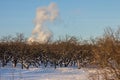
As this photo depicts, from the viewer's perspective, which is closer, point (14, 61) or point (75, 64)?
point (14, 61)

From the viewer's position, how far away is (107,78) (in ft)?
41.4

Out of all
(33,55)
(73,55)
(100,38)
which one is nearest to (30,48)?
(33,55)

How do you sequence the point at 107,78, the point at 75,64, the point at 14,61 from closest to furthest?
the point at 107,78, the point at 14,61, the point at 75,64

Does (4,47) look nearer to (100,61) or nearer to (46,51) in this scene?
(46,51)

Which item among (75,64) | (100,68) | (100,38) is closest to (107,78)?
(100,68)

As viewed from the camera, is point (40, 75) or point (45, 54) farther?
point (45, 54)

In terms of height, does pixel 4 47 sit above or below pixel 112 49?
above

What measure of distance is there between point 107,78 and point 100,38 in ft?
5.10

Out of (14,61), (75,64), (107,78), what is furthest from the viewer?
(75,64)

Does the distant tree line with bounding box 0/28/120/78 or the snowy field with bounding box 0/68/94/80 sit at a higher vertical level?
the distant tree line with bounding box 0/28/120/78

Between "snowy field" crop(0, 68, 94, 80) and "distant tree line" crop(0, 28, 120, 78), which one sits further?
"distant tree line" crop(0, 28, 120, 78)

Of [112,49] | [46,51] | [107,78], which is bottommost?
[107,78]

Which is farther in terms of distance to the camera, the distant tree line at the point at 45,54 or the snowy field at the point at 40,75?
the distant tree line at the point at 45,54

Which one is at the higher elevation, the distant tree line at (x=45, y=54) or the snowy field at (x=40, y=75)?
the distant tree line at (x=45, y=54)
